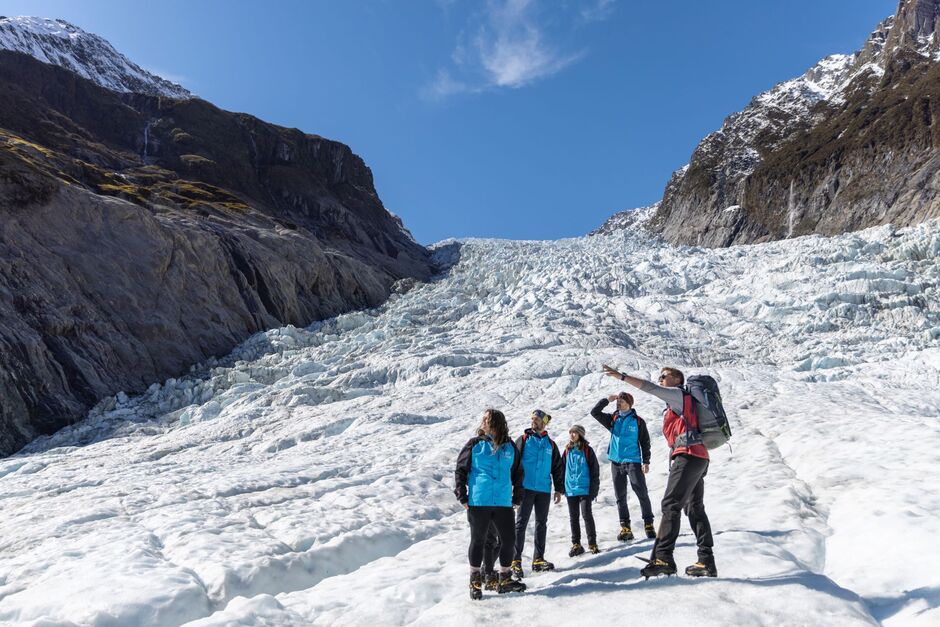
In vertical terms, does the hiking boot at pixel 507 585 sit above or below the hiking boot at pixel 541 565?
above

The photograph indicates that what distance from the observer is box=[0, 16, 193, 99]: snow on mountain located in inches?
3568

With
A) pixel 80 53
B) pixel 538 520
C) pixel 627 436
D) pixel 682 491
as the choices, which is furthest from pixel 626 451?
pixel 80 53

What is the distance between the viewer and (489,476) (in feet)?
20.1

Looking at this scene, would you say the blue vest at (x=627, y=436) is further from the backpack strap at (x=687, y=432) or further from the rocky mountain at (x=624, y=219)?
the rocky mountain at (x=624, y=219)

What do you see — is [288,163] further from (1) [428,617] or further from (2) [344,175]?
(1) [428,617]

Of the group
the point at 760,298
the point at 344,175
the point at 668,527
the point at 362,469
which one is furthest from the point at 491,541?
the point at 344,175

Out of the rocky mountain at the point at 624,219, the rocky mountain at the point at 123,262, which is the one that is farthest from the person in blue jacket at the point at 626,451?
the rocky mountain at the point at 624,219

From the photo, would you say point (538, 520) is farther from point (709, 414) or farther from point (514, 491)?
point (709, 414)

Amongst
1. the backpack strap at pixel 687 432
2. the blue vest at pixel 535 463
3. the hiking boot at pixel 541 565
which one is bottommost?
the hiking boot at pixel 541 565

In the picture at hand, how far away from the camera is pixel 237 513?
→ 10.2 metres

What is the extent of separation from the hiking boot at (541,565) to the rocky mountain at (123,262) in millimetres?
20137

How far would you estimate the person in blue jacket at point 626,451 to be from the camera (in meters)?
8.20

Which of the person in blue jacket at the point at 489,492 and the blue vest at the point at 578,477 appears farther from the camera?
the blue vest at the point at 578,477

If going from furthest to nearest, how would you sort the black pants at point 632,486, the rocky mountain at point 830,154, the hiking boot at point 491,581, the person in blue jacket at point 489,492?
the rocky mountain at point 830,154 < the black pants at point 632,486 < the hiking boot at point 491,581 < the person in blue jacket at point 489,492
